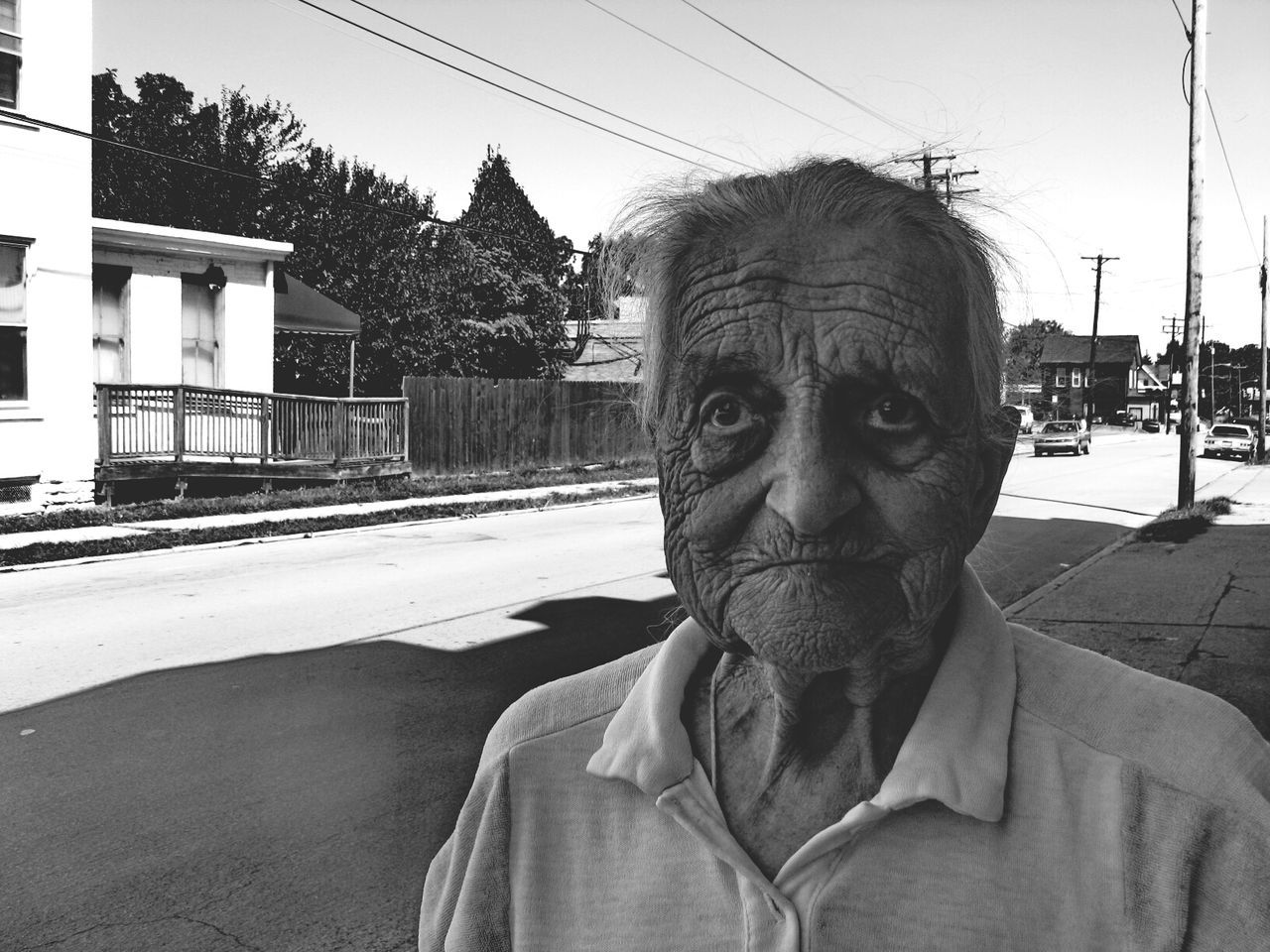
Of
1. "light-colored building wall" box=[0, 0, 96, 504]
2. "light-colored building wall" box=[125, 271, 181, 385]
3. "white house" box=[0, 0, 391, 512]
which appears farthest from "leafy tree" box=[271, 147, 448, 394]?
"light-colored building wall" box=[0, 0, 96, 504]

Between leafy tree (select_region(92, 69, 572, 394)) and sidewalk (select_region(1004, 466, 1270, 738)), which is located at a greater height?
leafy tree (select_region(92, 69, 572, 394))

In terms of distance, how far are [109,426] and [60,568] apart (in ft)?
17.7

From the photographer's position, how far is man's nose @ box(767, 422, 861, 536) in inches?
44.1

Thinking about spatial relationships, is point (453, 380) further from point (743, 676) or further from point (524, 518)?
point (743, 676)

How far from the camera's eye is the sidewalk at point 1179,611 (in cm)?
704

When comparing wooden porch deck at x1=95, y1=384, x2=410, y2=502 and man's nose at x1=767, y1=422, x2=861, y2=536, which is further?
wooden porch deck at x1=95, y1=384, x2=410, y2=502

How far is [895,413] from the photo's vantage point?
1.18m

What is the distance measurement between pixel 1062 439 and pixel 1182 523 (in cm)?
2795

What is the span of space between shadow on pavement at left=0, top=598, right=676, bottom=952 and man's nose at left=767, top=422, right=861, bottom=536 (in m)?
1.77

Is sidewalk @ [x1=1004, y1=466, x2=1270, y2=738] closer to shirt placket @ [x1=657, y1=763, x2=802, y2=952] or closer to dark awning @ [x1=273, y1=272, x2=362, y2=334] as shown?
shirt placket @ [x1=657, y1=763, x2=802, y2=952]

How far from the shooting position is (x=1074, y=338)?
112 m

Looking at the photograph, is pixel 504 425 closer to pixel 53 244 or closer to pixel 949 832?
pixel 53 244

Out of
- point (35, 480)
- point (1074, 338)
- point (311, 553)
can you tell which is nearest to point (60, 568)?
point (311, 553)

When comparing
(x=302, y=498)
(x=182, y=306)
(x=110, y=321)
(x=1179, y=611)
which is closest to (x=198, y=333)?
A: (x=182, y=306)
